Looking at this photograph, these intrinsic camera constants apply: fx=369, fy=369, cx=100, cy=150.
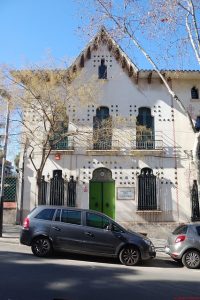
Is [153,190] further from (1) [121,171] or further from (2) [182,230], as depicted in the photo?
(2) [182,230]

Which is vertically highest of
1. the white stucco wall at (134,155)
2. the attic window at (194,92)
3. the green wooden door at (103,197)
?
the attic window at (194,92)

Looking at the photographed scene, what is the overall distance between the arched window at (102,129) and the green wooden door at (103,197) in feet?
6.99

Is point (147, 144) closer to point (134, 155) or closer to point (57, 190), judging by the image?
point (134, 155)

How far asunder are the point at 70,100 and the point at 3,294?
42.6 feet

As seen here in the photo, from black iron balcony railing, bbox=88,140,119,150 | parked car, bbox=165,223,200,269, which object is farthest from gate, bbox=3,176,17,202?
parked car, bbox=165,223,200,269

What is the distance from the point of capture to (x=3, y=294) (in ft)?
23.5

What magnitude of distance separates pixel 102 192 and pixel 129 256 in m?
9.46

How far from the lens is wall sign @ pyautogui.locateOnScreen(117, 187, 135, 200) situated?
68.0 ft

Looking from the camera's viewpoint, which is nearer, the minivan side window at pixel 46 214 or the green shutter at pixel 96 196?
the minivan side window at pixel 46 214

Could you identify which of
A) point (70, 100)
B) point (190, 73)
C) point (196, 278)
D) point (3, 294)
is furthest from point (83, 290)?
point (190, 73)

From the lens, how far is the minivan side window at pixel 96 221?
12.0 m

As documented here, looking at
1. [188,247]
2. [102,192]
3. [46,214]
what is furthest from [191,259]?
[102,192]

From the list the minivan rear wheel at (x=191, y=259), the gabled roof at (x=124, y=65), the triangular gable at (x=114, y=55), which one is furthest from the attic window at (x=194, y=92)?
the minivan rear wheel at (x=191, y=259)

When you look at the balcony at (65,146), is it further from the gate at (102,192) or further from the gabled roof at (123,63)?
the gabled roof at (123,63)
